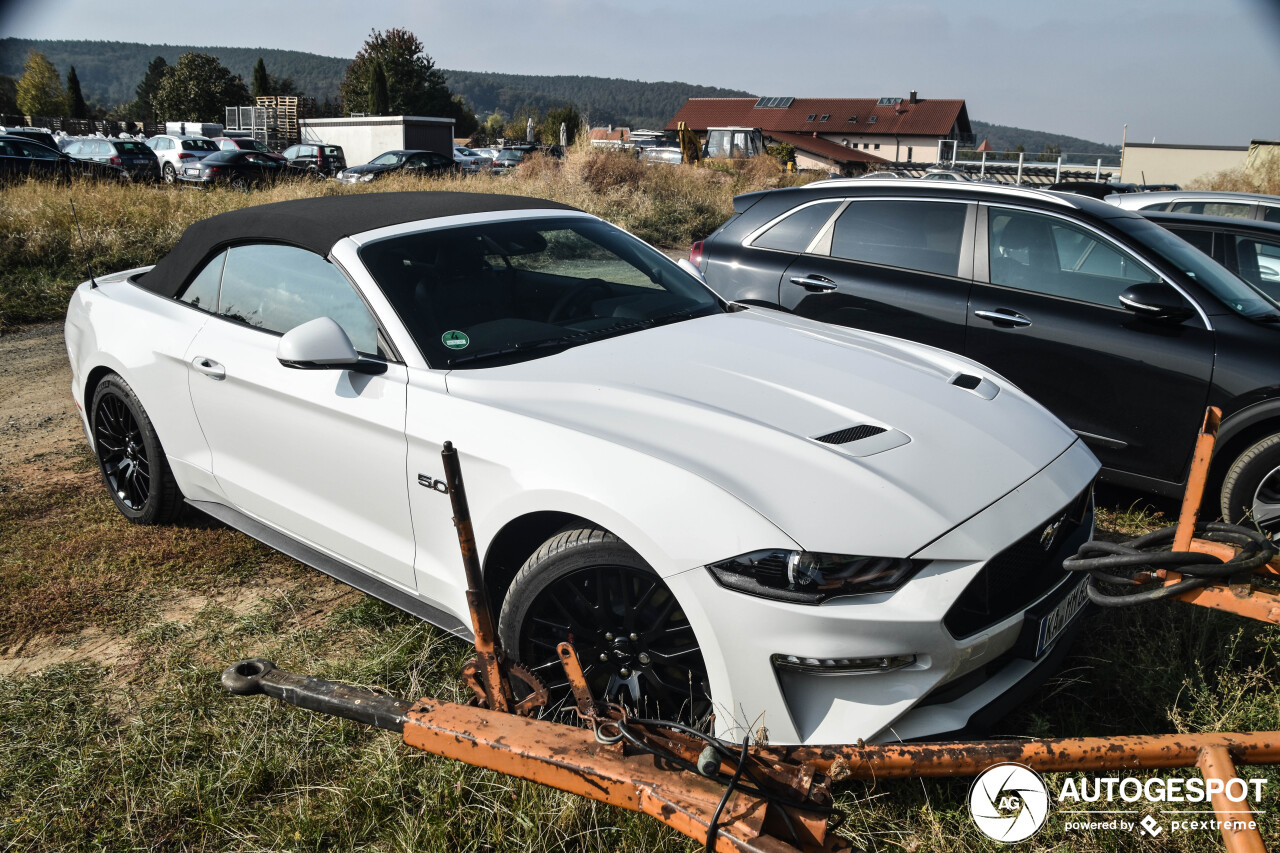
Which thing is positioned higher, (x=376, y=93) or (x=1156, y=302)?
(x=376, y=93)

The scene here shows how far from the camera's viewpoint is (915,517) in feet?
7.55

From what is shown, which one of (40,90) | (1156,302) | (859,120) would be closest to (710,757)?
(1156,302)

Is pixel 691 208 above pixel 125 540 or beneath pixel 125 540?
above

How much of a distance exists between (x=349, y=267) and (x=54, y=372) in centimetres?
568

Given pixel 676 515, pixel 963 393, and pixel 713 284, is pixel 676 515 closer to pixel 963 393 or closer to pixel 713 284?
pixel 963 393

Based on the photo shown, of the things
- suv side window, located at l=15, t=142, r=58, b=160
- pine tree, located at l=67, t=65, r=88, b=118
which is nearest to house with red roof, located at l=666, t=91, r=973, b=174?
pine tree, located at l=67, t=65, r=88, b=118

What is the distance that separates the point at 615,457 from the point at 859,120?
346 ft

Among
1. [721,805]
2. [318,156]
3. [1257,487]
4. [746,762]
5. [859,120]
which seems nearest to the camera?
[721,805]

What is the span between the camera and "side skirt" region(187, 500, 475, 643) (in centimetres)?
295

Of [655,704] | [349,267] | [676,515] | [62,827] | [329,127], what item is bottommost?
[62,827]

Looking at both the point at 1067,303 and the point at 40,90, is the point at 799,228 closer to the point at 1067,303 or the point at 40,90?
the point at 1067,303

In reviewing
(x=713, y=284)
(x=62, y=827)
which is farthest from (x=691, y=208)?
(x=62, y=827)

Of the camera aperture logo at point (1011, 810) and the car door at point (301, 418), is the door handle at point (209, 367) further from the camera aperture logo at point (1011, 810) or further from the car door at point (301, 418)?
the camera aperture logo at point (1011, 810)

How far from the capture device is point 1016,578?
2469 millimetres
